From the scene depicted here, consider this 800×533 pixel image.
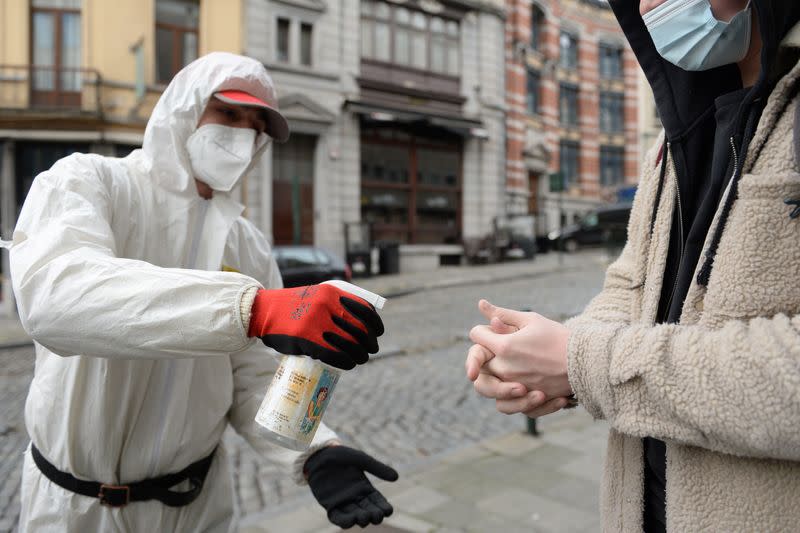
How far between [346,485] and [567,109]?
31.8m

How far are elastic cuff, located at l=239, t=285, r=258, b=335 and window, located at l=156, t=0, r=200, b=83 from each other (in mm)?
17395

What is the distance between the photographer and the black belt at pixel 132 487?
1.75 metres

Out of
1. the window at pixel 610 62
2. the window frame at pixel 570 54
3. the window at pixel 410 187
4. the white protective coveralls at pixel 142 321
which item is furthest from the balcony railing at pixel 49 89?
the window at pixel 610 62

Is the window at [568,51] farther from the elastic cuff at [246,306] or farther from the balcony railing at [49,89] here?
the elastic cuff at [246,306]

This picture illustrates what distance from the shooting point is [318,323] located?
4.37ft

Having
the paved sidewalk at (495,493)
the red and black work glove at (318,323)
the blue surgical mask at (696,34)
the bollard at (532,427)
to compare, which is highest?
the blue surgical mask at (696,34)

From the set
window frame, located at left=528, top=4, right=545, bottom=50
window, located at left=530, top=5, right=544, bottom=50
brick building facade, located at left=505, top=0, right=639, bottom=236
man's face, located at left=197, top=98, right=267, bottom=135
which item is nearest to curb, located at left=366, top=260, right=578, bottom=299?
brick building facade, located at left=505, top=0, right=639, bottom=236

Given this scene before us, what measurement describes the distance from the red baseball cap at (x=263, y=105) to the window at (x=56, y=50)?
625 inches

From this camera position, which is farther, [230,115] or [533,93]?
[533,93]

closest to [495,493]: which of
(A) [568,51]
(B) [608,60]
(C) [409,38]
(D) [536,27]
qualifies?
(C) [409,38]

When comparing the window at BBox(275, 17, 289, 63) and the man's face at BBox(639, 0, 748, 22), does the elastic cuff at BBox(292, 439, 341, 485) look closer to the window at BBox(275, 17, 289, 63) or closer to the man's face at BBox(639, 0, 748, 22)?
the man's face at BBox(639, 0, 748, 22)

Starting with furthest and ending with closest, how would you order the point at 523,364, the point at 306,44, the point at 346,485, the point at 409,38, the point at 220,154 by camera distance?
the point at 409,38
the point at 306,44
the point at 220,154
the point at 346,485
the point at 523,364

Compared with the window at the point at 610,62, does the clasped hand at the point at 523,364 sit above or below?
below

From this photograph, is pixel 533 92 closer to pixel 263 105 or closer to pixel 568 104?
pixel 568 104
